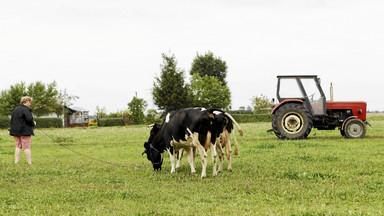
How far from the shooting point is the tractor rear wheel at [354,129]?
57.1 feet

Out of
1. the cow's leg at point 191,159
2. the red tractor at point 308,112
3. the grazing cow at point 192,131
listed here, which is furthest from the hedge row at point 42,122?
the cow's leg at point 191,159

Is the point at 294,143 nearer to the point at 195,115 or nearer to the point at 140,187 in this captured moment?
the point at 195,115

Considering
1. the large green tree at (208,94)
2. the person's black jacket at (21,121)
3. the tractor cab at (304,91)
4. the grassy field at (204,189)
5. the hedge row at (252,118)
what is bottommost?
the grassy field at (204,189)

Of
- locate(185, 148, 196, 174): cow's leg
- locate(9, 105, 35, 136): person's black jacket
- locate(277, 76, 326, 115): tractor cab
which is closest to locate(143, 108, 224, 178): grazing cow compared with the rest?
locate(185, 148, 196, 174): cow's leg

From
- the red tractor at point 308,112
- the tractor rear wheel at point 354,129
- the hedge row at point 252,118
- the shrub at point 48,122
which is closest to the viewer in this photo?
the red tractor at point 308,112

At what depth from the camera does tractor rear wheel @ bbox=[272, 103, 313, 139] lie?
17.0 meters

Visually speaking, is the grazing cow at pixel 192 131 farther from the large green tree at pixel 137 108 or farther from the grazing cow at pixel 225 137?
the large green tree at pixel 137 108

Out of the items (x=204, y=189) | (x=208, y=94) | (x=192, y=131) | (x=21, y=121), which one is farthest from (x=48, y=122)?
(x=204, y=189)

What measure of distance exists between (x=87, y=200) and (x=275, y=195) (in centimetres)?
320

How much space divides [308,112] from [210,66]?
56661 millimetres

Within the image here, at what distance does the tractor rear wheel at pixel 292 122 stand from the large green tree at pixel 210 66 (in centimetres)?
5622

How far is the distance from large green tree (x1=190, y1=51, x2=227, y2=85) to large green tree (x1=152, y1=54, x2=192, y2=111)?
838 inches

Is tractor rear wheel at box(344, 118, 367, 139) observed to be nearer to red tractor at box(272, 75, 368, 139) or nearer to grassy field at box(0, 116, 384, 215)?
red tractor at box(272, 75, 368, 139)

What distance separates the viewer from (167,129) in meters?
9.14
